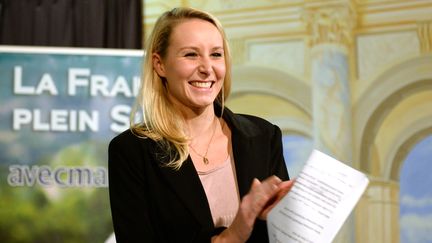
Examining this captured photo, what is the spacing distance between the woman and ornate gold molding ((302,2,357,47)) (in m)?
2.61

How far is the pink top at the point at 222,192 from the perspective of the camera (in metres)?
1.26

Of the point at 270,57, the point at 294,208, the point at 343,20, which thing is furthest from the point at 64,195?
the point at 294,208

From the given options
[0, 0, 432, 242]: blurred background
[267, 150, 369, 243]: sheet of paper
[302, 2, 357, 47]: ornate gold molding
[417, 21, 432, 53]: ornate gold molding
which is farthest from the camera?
[302, 2, 357, 47]: ornate gold molding

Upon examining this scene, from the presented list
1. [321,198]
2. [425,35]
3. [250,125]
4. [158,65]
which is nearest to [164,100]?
[158,65]

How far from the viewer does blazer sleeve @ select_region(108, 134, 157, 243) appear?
1.23m

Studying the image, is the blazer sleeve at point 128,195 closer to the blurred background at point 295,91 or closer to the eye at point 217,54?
the eye at point 217,54

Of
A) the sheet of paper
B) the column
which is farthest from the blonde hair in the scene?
the column

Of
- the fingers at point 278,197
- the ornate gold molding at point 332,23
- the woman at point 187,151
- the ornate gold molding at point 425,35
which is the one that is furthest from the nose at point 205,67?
the ornate gold molding at point 425,35

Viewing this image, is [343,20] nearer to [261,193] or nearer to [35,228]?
[35,228]

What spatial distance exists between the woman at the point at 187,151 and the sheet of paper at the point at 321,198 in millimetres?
84

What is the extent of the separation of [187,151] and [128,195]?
15 cm

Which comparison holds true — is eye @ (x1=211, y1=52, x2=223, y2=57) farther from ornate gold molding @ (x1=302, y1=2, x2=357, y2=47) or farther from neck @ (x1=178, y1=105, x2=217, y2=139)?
ornate gold molding @ (x1=302, y1=2, x2=357, y2=47)

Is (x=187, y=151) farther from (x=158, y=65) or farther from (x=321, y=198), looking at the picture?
(x=321, y=198)

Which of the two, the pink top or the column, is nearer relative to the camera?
the pink top
